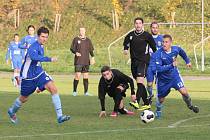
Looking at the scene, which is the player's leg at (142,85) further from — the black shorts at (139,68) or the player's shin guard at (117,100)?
the player's shin guard at (117,100)

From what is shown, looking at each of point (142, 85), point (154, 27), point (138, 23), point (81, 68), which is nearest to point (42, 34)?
point (138, 23)

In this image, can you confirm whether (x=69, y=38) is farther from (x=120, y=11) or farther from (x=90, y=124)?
(x=90, y=124)

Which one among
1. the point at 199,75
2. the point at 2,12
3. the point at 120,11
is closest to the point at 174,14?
the point at 120,11

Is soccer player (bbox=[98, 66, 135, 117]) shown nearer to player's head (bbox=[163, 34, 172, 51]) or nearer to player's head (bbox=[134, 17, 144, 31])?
player's head (bbox=[163, 34, 172, 51])

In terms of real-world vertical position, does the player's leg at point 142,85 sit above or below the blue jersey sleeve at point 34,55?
below

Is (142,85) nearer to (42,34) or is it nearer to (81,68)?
(42,34)

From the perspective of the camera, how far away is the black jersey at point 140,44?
1705 cm

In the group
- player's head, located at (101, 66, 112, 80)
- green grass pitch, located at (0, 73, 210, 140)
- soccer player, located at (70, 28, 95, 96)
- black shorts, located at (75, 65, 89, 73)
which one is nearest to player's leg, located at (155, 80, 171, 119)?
green grass pitch, located at (0, 73, 210, 140)

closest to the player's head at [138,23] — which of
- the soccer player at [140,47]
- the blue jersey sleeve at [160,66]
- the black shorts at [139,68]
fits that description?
the soccer player at [140,47]

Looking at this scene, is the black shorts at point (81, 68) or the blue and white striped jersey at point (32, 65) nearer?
the blue and white striped jersey at point (32, 65)

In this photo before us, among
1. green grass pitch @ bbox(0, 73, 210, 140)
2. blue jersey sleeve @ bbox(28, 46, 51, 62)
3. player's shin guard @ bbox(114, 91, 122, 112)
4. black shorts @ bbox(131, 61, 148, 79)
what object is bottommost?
green grass pitch @ bbox(0, 73, 210, 140)

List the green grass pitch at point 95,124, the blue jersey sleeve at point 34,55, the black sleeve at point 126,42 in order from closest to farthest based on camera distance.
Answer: the green grass pitch at point 95,124 → the blue jersey sleeve at point 34,55 → the black sleeve at point 126,42

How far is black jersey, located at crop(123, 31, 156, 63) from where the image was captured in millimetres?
17047

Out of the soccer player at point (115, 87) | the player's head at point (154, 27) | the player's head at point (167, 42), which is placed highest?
the player's head at point (154, 27)
